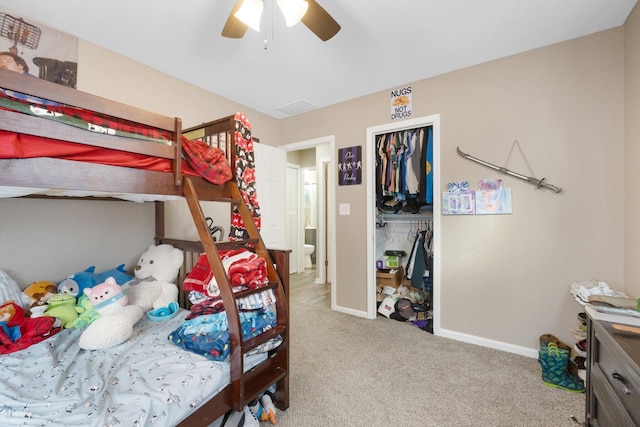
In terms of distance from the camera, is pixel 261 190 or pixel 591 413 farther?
pixel 261 190

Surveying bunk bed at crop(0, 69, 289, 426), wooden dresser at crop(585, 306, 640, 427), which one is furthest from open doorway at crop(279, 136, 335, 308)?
wooden dresser at crop(585, 306, 640, 427)

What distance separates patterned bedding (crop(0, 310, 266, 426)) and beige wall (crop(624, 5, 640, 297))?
94.0 inches

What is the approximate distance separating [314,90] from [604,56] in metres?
2.29

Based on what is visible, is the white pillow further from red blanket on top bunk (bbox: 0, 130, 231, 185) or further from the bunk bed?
red blanket on top bunk (bbox: 0, 130, 231, 185)

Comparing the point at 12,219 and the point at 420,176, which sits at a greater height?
the point at 420,176

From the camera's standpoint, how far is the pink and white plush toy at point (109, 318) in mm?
Result: 1412

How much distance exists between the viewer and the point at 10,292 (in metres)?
1.60

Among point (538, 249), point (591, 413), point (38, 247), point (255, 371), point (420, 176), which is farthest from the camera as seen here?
point (420, 176)

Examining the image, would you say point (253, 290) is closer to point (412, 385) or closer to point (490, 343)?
point (412, 385)

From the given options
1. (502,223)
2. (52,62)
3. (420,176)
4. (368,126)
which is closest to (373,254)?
(420,176)

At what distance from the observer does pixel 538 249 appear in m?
2.12

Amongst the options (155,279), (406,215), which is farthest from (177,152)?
(406,215)

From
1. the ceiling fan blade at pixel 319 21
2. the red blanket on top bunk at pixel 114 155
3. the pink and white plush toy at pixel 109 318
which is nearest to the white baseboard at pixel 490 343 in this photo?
the red blanket on top bunk at pixel 114 155

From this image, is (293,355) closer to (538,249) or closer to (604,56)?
(538,249)
